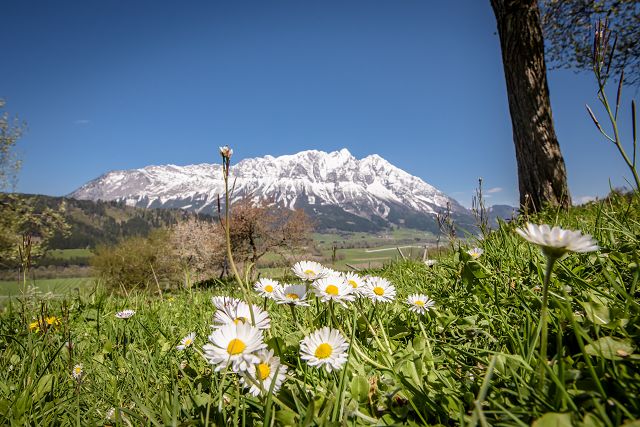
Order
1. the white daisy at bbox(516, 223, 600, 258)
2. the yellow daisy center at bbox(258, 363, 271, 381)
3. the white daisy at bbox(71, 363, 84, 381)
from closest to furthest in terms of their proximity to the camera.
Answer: the white daisy at bbox(516, 223, 600, 258)
the yellow daisy center at bbox(258, 363, 271, 381)
the white daisy at bbox(71, 363, 84, 381)

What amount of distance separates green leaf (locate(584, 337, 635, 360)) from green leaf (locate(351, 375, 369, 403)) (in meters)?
0.75

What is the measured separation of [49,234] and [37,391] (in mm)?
24283

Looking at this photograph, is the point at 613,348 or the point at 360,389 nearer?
the point at 613,348

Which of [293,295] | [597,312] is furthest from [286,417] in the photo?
[597,312]

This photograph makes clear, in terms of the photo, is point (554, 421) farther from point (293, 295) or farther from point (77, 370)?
point (77, 370)

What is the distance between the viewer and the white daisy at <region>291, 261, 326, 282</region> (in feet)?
5.13

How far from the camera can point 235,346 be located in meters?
1.08

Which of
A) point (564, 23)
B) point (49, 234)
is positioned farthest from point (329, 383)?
point (49, 234)

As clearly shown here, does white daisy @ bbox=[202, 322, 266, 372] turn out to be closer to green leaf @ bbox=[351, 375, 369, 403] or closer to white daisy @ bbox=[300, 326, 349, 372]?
white daisy @ bbox=[300, 326, 349, 372]

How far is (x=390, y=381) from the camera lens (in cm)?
134

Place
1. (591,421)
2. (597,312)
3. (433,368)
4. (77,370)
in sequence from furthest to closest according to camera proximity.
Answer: (77,370), (433,368), (597,312), (591,421)

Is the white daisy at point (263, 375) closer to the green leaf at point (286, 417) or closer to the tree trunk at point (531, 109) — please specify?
the green leaf at point (286, 417)

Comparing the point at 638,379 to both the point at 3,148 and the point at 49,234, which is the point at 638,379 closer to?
the point at 49,234

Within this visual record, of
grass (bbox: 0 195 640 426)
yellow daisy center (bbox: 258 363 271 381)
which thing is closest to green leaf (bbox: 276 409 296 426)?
grass (bbox: 0 195 640 426)
